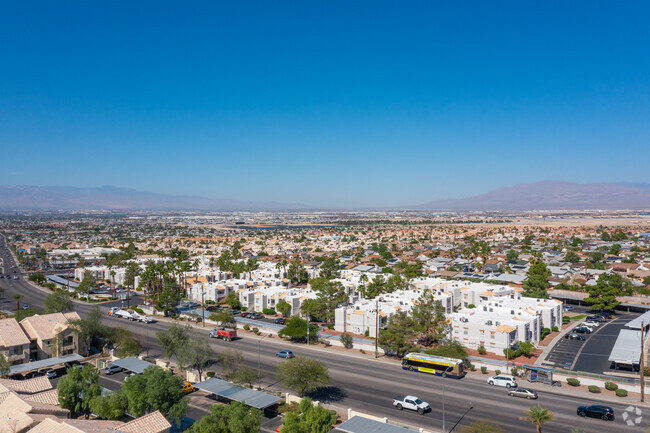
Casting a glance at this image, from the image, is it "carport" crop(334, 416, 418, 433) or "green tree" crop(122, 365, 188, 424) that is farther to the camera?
"green tree" crop(122, 365, 188, 424)

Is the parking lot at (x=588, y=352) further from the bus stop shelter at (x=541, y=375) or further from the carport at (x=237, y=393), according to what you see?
the carport at (x=237, y=393)

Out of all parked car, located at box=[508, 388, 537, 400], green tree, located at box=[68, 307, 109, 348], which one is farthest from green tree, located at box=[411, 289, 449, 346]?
green tree, located at box=[68, 307, 109, 348]

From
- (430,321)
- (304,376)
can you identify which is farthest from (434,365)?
(304,376)

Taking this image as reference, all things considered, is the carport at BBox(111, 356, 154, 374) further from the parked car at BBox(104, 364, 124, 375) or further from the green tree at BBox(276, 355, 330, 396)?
the green tree at BBox(276, 355, 330, 396)

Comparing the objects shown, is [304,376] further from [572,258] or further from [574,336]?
[572,258]

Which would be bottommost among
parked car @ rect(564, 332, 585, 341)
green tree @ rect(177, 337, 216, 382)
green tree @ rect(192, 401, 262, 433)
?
parked car @ rect(564, 332, 585, 341)

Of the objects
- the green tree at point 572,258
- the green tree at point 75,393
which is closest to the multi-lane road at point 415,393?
the green tree at point 75,393
